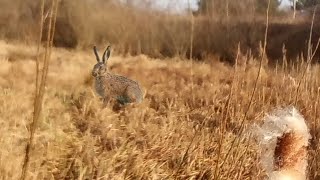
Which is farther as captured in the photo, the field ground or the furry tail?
the field ground

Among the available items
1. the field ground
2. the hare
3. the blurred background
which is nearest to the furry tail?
the field ground

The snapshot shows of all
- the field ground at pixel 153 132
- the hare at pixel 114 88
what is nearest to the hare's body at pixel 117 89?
the hare at pixel 114 88

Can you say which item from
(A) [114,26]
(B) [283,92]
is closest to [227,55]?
Result: (A) [114,26]

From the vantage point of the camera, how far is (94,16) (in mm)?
15922

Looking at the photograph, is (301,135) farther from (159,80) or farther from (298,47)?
(298,47)

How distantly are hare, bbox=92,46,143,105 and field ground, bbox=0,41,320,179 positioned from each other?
0.34 ft

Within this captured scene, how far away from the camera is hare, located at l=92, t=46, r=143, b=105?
205 inches

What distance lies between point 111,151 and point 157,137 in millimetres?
467

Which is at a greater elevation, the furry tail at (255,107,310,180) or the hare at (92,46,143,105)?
the furry tail at (255,107,310,180)

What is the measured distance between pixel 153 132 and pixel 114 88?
1.82 metres

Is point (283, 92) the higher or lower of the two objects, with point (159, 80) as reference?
higher

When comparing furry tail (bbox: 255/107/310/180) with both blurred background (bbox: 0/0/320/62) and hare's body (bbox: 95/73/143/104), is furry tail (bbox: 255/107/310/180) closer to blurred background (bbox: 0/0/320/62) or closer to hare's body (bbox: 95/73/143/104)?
hare's body (bbox: 95/73/143/104)

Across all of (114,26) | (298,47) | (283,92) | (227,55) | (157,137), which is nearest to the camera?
(157,137)

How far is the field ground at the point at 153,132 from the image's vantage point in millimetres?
2848
